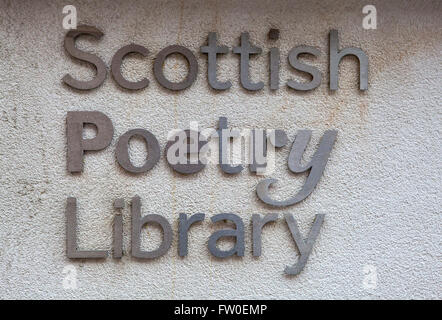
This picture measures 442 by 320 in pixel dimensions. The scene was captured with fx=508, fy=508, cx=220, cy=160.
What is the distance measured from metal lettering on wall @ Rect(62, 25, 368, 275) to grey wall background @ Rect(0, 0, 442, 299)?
0.04m

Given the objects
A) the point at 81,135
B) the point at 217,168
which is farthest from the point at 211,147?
the point at 81,135

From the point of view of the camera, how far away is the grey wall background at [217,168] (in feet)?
8.39

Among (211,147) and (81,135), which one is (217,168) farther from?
(81,135)

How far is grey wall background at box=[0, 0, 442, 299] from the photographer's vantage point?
2559 millimetres

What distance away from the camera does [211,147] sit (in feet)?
8.63

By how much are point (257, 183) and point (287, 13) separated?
92cm

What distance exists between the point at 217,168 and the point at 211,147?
113 mm

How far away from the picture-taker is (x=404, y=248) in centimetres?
266

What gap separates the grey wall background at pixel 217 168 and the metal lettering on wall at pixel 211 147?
0.04 meters

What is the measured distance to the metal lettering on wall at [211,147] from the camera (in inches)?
101

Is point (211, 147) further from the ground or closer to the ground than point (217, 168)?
further from the ground

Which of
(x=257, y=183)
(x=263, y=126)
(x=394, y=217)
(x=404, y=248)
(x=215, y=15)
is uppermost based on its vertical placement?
(x=215, y=15)
